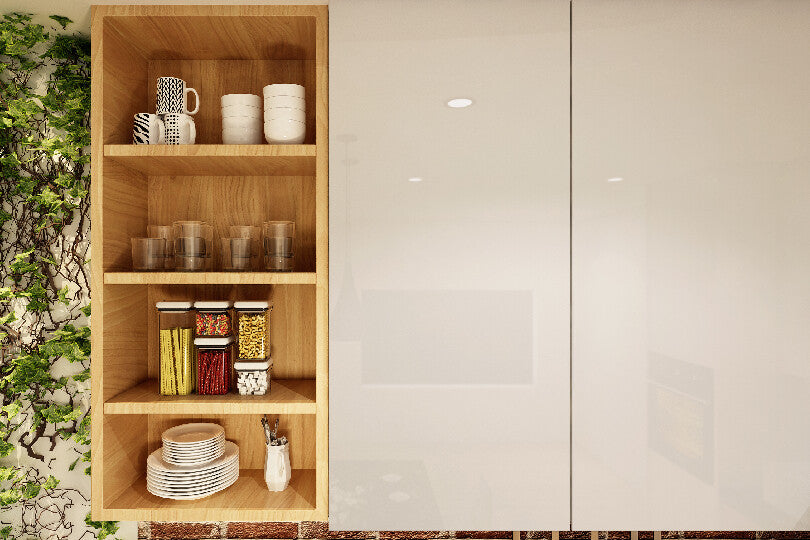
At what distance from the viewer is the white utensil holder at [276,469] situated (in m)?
1.37

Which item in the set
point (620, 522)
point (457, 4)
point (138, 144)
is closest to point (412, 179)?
point (457, 4)

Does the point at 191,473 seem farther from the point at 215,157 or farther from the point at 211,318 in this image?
the point at 215,157

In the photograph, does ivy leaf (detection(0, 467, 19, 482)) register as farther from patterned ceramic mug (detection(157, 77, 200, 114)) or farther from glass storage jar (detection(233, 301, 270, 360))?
patterned ceramic mug (detection(157, 77, 200, 114))

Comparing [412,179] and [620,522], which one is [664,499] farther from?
[412,179]

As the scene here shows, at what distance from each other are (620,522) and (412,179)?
38.4 inches

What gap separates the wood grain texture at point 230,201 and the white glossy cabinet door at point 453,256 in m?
0.36

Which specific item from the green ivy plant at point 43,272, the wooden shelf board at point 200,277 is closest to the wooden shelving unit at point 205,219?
the wooden shelf board at point 200,277

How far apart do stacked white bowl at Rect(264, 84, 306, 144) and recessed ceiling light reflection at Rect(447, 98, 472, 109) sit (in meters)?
0.39

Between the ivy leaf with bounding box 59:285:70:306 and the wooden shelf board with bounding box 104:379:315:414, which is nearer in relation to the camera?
the wooden shelf board with bounding box 104:379:315:414

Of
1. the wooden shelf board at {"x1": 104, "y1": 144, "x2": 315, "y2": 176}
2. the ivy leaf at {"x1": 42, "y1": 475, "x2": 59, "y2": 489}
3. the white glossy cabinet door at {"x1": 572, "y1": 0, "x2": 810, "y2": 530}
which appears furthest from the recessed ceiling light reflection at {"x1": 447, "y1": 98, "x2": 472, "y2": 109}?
the ivy leaf at {"x1": 42, "y1": 475, "x2": 59, "y2": 489}

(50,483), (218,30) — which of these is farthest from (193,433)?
(218,30)

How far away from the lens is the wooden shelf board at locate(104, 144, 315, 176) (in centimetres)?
127

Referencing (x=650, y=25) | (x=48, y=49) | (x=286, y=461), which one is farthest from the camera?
(x=48, y=49)

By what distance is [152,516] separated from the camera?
128 centimetres
